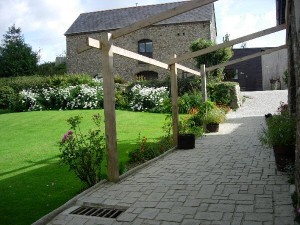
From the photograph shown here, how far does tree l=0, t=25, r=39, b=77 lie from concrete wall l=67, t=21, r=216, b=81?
869 centimetres

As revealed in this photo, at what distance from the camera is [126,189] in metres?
4.95

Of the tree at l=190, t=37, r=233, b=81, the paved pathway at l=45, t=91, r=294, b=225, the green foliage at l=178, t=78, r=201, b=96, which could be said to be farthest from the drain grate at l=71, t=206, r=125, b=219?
the tree at l=190, t=37, r=233, b=81

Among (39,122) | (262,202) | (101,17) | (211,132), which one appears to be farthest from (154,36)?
(262,202)

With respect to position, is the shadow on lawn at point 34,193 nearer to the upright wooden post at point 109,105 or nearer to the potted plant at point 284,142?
the upright wooden post at point 109,105

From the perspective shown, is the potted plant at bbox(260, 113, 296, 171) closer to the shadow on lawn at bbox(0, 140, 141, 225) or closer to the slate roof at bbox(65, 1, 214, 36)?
the shadow on lawn at bbox(0, 140, 141, 225)

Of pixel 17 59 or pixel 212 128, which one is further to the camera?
pixel 17 59

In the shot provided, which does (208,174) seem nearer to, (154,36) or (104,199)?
(104,199)

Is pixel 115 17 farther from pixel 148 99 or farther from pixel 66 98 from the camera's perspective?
pixel 148 99

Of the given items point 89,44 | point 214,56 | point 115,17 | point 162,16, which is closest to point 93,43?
point 89,44

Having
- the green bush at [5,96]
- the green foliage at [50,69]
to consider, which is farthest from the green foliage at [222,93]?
the green foliage at [50,69]

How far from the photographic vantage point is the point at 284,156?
5227 mm

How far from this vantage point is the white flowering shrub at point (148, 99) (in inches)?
669

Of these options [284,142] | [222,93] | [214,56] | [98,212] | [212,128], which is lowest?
[98,212]

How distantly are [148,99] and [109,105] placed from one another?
1199 cm
